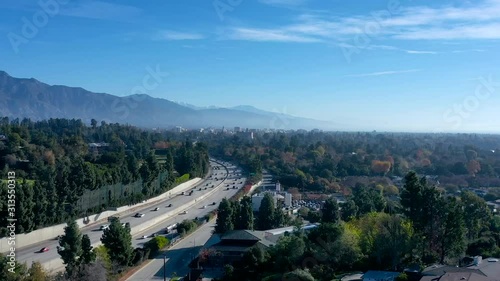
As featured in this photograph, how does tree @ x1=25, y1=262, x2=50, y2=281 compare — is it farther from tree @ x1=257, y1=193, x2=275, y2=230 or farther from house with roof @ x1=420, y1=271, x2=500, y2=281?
tree @ x1=257, y1=193, x2=275, y2=230

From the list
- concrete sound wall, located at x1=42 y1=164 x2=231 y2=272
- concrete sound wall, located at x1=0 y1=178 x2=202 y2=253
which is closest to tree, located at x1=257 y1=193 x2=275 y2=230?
concrete sound wall, located at x1=42 y1=164 x2=231 y2=272

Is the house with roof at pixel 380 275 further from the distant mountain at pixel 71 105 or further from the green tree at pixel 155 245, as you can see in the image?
the distant mountain at pixel 71 105

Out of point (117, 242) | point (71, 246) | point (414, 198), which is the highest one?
point (414, 198)

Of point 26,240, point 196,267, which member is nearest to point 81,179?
point 26,240

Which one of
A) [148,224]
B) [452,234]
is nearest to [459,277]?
[452,234]

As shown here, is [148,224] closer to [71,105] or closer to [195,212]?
[195,212]
